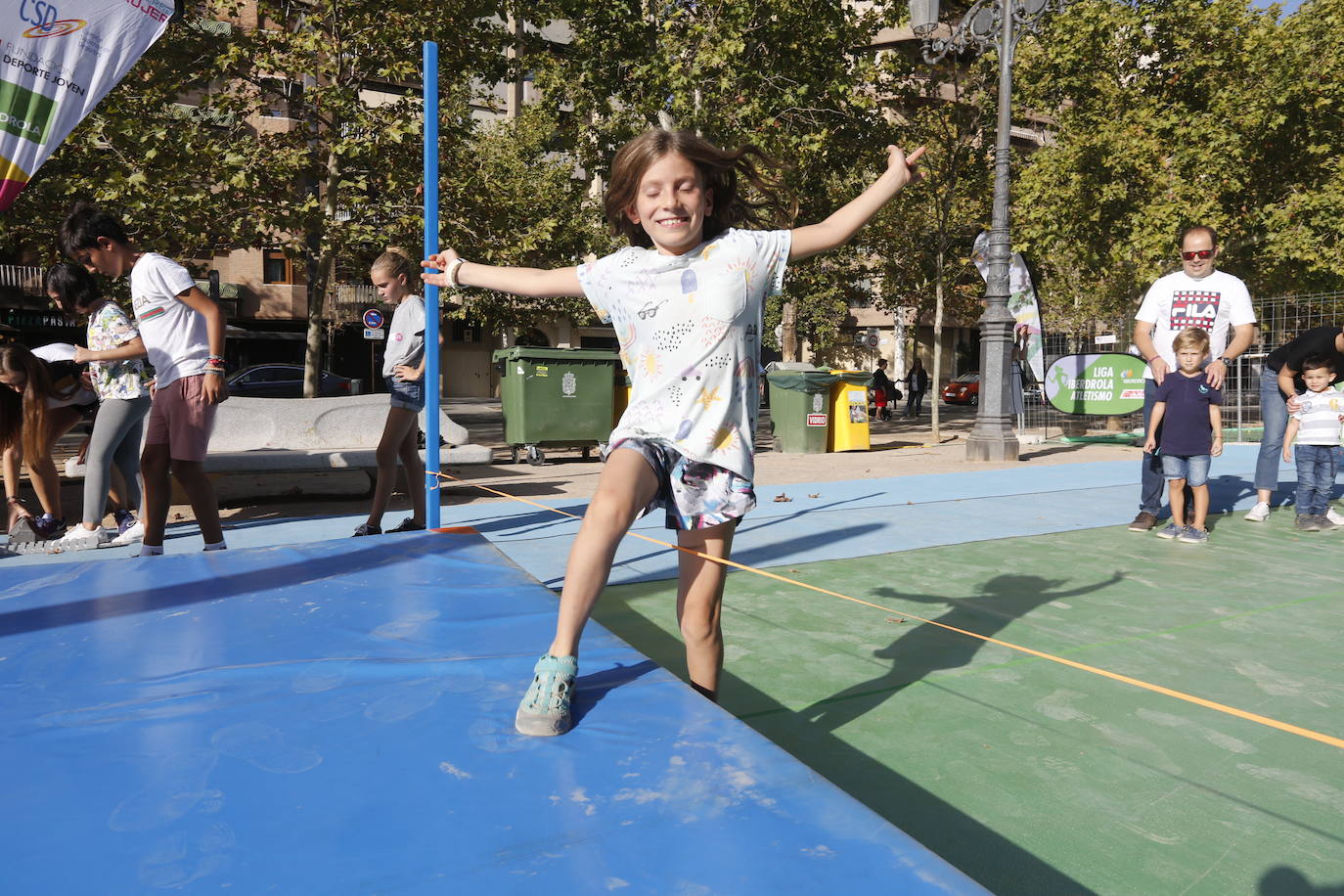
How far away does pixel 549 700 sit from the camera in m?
2.09

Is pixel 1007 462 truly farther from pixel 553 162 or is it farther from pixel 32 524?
pixel 553 162

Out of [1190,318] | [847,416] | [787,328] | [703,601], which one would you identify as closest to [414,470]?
[703,601]

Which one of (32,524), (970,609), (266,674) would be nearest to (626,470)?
(266,674)

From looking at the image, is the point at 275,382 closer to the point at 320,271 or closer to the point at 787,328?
the point at 320,271

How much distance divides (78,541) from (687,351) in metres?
4.76

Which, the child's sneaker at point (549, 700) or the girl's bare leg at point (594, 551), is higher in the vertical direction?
the girl's bare leg at point (594, 551)

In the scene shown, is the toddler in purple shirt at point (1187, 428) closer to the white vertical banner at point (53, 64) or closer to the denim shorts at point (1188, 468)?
the denim shorts at point (1188, 468)

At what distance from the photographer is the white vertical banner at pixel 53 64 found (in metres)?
4.76

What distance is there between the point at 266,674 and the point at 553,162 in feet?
107

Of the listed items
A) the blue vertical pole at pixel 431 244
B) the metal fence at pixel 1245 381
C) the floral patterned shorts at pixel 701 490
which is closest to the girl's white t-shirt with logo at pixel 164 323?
A: the blue vertical pole at pixel 431 244

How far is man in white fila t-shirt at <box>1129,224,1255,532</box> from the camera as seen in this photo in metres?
5.99

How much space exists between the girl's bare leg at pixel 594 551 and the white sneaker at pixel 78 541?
4.56 m

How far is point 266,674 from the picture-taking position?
2.45 m

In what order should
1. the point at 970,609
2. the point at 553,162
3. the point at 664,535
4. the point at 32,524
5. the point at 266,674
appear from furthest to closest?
the point at 553,162 → the point at 664,535 → the point at 32,524 → the point at 970,609 → the point at 266,674
